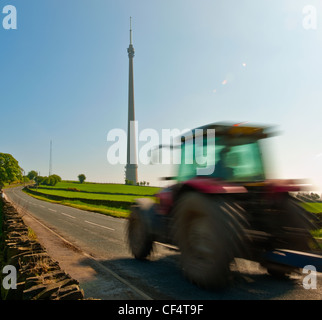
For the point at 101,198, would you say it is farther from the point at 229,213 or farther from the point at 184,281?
the point at 229,213

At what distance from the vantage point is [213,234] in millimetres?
3590

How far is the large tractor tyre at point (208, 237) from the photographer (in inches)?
136

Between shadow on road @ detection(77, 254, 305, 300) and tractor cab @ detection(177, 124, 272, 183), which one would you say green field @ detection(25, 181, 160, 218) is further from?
tractor cab @ detection(177, 124, 272, 183)

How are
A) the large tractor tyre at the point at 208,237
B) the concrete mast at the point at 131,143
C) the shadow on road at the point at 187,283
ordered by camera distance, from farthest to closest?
the concrete mast at the point at 131,143 < the shadow on road at the point at 187,283 < the large tractor tyre at the point at 208,237

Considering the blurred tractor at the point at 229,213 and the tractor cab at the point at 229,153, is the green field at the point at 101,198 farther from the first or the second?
the tractor cab at the point at 229,153

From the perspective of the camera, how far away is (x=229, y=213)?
3541 mm

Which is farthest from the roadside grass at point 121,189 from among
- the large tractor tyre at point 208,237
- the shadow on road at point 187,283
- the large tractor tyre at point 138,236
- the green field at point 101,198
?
the large tractor tyre at point 208,237

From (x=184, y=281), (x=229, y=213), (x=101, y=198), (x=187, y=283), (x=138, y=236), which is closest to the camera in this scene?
(x=229, y=213)

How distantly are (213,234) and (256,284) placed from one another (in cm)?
155

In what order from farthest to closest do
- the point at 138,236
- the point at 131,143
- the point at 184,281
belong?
the point at 131,143
the point at 138,236
the point at 184,281

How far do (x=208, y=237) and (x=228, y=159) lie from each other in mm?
1453

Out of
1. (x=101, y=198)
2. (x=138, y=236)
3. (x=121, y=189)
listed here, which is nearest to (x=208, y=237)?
(x=138, y=236)

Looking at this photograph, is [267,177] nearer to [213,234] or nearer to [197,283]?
[213,234]
